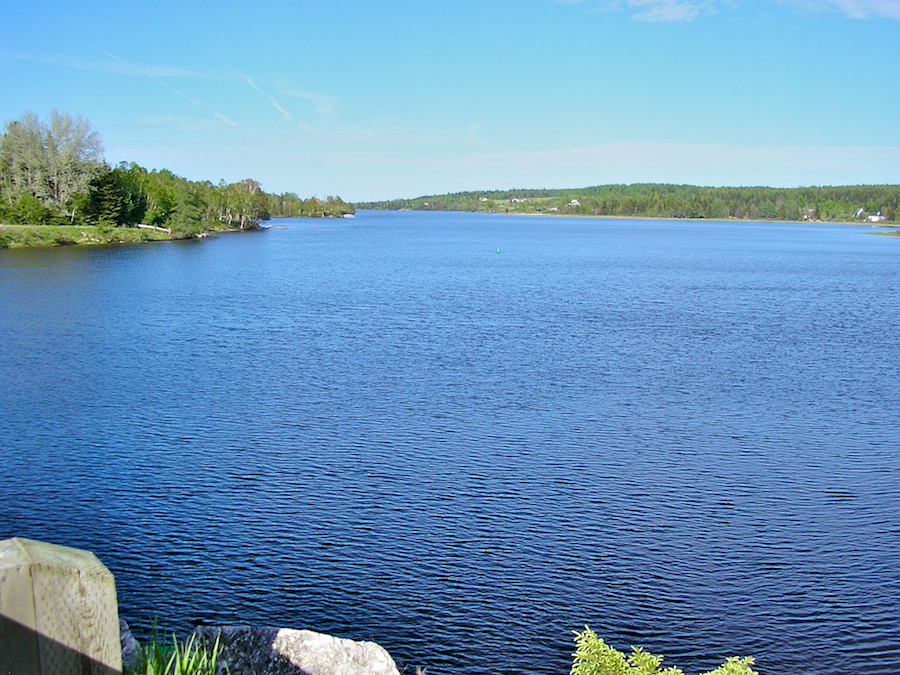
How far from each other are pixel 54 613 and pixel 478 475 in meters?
18.7

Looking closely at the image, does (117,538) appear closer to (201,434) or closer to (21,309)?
(201,434)

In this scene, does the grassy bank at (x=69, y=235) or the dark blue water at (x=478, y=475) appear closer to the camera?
the dark blue water at (x=478, y=475)

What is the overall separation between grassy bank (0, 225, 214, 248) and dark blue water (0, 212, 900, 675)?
47.4m

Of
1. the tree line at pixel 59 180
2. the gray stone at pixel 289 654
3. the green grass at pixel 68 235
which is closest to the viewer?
the gray stone at pixel 289 654

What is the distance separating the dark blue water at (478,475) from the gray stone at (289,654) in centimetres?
305

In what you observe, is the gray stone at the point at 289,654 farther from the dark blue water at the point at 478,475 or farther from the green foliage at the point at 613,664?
the dark blue water at the point at 478,475

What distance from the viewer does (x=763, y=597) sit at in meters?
15.3

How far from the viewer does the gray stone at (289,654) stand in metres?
9.43

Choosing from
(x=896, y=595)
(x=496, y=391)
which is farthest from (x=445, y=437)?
(x=896, y=595)

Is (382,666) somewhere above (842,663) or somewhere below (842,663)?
above

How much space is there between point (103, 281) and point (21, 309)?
50.7 ft

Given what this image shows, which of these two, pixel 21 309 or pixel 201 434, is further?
pixel 21 309

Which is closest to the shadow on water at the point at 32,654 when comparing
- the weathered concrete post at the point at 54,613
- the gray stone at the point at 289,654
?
the weathered concrete post at the point at 54,613

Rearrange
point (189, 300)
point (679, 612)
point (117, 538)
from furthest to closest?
point (189, 300) < point (117, 538) < point (679, 612)
